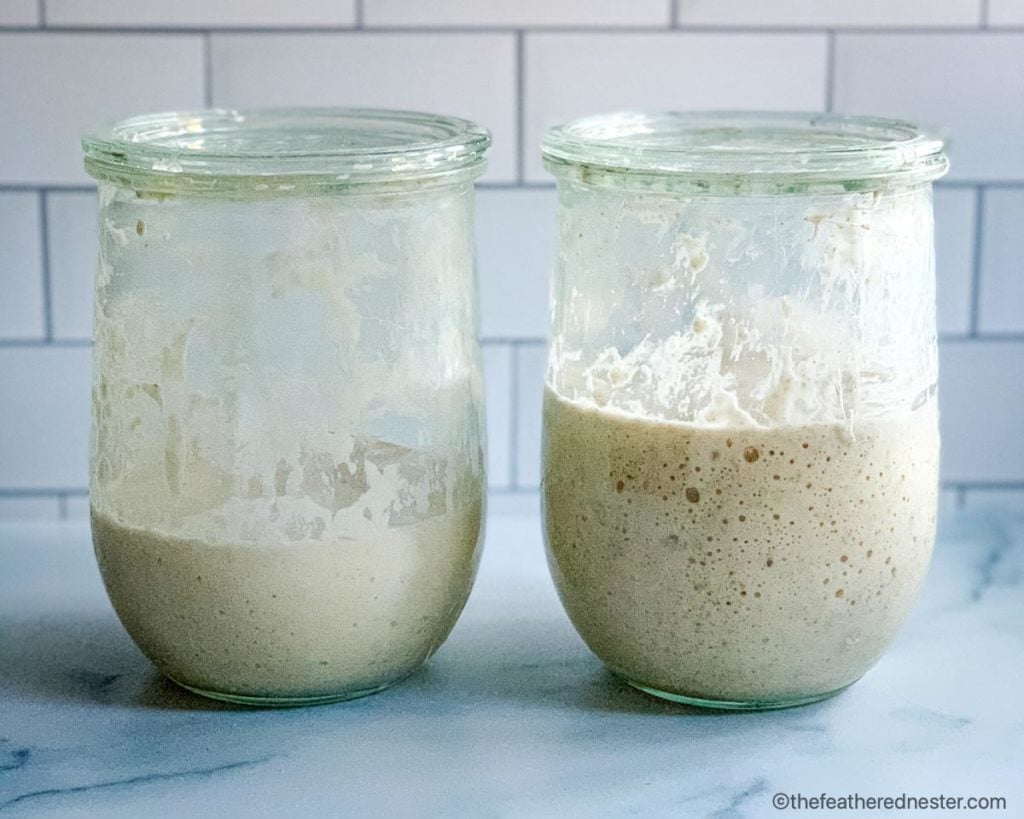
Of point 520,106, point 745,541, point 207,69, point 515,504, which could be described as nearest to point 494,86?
point 520,106

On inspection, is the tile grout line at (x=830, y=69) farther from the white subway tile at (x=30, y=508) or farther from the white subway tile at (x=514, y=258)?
the white subway tile at (x=30, y=508)

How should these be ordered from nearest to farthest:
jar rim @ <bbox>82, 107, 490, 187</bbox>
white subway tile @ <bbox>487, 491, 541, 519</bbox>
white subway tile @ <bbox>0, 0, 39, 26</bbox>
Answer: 1. jar rim @ <bbox>82, 107, 490, 187</bbox>
2. white subway tile @ <bbox>0, 0, 39, 26</bbox>
3. white subway tile @ <bbox>487, 491, 541, 519</bbox>

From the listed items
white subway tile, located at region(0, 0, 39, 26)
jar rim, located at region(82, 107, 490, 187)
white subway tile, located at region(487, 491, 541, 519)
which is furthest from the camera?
white subway tile, located at region(487, 491, 541, 519)

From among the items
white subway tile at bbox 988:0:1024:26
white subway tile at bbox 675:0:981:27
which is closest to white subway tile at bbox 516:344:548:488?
white subway tile at bbox 675:0:981:27

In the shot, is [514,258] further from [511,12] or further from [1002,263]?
[1002,263]

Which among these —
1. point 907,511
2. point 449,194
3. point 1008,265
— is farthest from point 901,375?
point 1008,265

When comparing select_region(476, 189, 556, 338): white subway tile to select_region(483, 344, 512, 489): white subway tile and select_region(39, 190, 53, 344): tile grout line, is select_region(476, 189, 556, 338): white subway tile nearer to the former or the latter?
select_region(483, 344, 512, 489): white subway tile
